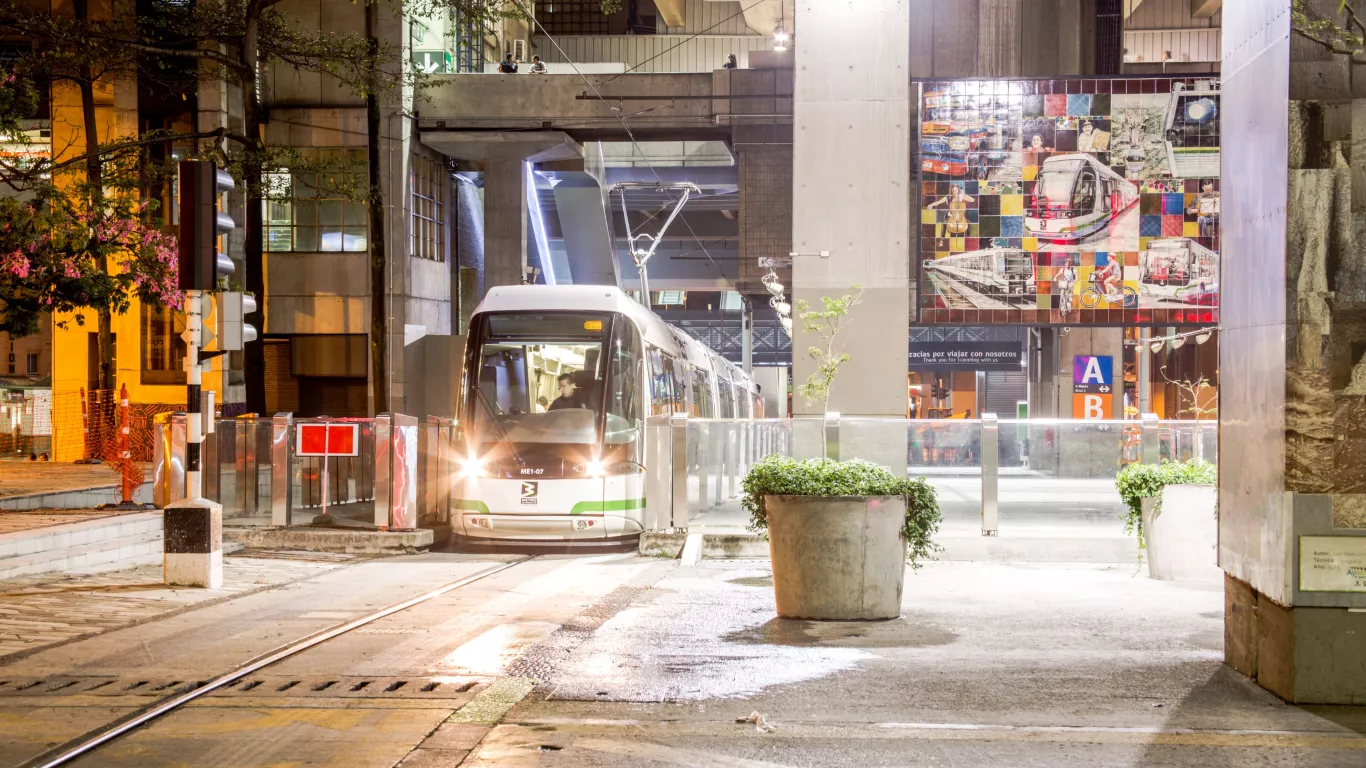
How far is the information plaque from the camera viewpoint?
7.43 m

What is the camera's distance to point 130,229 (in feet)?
68.5

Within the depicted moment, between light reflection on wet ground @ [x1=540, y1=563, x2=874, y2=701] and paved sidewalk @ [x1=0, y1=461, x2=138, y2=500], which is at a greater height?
paved sidewalk @ [x1=0, y1=461, x2=138, y2=500]

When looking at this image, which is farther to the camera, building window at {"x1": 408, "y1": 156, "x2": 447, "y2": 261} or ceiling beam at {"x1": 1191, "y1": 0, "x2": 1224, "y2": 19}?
ceiling beam at {"x1": 1191, "y1": 0, "x2": 1224, "y2": 19}

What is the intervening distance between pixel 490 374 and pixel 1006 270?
10483 mm

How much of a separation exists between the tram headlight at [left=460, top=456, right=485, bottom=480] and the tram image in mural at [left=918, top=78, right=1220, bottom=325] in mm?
9830

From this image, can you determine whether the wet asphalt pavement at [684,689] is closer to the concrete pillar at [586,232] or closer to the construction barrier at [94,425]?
the construction barrier at [94,425]

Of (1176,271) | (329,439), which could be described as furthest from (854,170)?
(329,439)

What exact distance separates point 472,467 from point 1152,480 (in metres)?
8.36

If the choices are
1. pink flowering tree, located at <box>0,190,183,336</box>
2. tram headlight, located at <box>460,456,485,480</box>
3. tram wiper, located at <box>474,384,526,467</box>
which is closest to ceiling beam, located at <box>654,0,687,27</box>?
pink flowering tree, located at <box>0,190,183,336</box>

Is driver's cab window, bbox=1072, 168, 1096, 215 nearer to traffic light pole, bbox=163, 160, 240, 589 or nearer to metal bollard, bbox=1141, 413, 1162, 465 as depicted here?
metal bollard, bbox=1141, 413, 1162, 465

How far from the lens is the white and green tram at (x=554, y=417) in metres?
17.5

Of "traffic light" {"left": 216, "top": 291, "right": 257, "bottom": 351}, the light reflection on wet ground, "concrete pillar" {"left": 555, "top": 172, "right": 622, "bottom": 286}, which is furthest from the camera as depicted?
"concrete pillar" {"left": 555, "top": 172, "right": 622, "bottom": 286}

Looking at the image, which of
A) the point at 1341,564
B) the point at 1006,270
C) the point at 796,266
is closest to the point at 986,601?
the point at 1341,564

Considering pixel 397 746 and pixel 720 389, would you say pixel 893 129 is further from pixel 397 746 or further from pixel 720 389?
pixel 397 746
